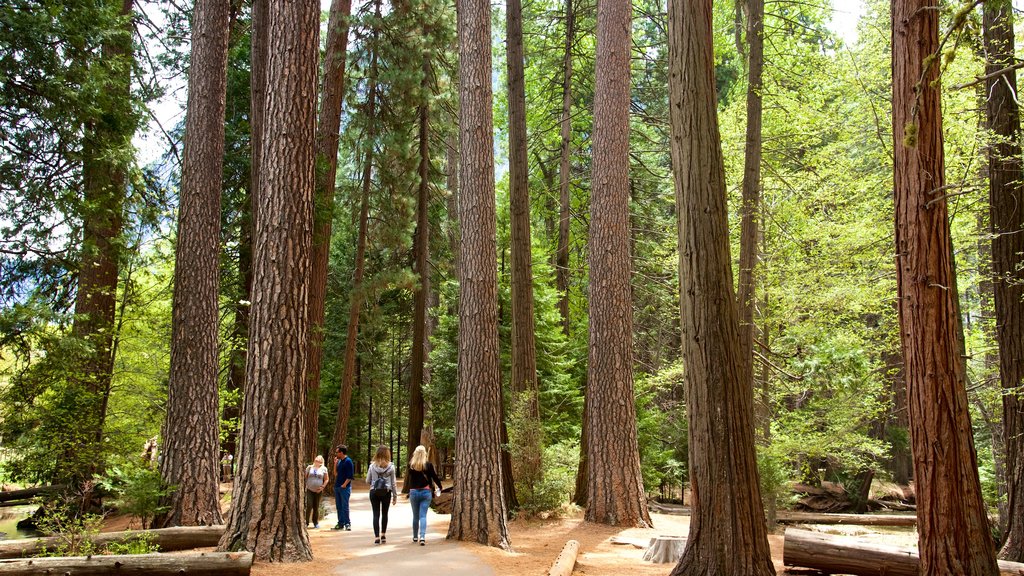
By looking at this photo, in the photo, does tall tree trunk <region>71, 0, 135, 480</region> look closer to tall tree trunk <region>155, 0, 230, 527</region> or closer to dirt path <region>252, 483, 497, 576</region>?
tall tree trunk <region>155, 0, 230, 527</region>

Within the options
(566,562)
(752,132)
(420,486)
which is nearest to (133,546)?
(420,486)

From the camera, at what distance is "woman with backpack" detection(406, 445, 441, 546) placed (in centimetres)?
1055

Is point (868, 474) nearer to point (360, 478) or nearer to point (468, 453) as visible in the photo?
point (468, 453)

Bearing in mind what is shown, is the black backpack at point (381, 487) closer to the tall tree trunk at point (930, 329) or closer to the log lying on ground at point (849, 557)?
the log lying on ground at point (849, 557)

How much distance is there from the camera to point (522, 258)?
50.5 ft

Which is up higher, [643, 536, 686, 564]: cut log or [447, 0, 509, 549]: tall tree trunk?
[447, 0, 509, 549]: tall tree trunk

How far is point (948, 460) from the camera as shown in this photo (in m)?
6.33

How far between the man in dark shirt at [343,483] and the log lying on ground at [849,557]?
26.1ft

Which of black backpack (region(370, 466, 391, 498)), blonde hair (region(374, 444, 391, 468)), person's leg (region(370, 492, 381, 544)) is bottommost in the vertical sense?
person's leg (region(370, 492, 381, 544))

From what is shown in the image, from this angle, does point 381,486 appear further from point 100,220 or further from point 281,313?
point 100,220

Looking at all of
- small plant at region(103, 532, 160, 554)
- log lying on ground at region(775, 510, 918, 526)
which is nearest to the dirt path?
small plant at region(103, 532, 160, 554)

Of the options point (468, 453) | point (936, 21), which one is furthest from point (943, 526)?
point (468, 453)

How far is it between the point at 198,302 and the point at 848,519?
15799 mm

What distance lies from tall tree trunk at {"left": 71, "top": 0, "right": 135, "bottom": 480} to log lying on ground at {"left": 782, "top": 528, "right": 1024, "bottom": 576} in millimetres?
11795
